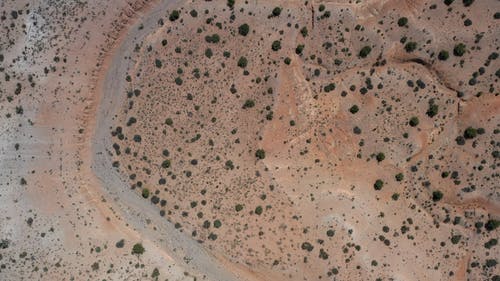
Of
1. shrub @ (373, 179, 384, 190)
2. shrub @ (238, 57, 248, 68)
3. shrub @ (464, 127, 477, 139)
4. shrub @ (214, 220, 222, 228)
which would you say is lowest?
shrub @ (214, 220, 222, 228)

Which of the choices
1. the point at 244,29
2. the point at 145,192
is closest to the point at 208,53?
the point at 244,29

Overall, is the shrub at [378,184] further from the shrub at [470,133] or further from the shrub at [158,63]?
the shrub at [158,63]

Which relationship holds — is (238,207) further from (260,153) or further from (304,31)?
(304,31)

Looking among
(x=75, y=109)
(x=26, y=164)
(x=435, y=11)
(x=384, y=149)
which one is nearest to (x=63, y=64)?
(x=75, y=109)

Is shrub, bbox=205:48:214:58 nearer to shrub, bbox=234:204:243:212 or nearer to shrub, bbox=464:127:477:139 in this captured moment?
shrub, bbox=234:204:243:212

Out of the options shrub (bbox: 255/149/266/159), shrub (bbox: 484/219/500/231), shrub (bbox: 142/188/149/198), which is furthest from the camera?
shrub (bbox: 142/188/149/198)

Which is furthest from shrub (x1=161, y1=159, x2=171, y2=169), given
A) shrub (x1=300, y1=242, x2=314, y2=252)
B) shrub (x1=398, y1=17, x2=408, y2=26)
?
shrub (x1=398, y1=17, x2=408, y2=26)

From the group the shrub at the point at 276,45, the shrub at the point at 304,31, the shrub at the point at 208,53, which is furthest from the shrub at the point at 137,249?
the shrub at the point at 304,31
